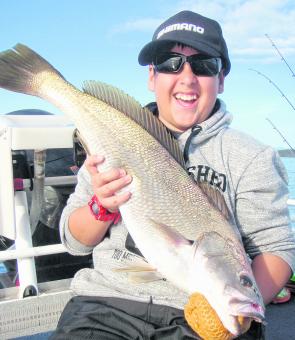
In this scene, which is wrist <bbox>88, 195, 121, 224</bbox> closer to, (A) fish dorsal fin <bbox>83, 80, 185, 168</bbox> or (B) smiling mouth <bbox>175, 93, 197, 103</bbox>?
(A) fish dorsal fin <bbox>83, 80, 185, 168</bbox>

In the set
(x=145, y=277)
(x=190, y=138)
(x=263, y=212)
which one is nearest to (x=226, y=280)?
(x=145, y=277)

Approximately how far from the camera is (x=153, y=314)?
2285 mm

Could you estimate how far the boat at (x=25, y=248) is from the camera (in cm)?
306

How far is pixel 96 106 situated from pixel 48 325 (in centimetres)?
161

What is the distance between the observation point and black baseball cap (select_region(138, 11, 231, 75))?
2.62 meters

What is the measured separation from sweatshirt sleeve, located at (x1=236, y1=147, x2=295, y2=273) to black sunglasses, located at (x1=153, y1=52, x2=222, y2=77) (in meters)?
0.60

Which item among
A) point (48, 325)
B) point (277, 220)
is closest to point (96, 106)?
point (277, 220)

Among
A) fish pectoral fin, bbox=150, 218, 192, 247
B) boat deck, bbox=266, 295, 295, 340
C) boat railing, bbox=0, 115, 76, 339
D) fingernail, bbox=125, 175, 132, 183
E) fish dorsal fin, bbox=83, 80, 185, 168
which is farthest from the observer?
boat deck, bbox=266, 295, 295, 340

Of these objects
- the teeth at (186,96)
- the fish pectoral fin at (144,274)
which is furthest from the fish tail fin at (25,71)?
the fish pectoral fin at (144,274)

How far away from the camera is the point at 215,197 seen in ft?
7.55

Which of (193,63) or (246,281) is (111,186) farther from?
(193,63)

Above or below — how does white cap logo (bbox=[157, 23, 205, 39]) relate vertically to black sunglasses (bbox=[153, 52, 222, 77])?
above

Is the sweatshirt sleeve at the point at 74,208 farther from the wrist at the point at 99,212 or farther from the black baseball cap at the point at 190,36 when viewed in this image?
the black baseball cap at the point at 190,36

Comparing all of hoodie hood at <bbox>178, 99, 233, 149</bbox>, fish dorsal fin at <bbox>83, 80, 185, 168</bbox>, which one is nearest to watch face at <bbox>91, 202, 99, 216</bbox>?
fish dorsal fin at <bbox>83, 80, 185, 168</bbox>
